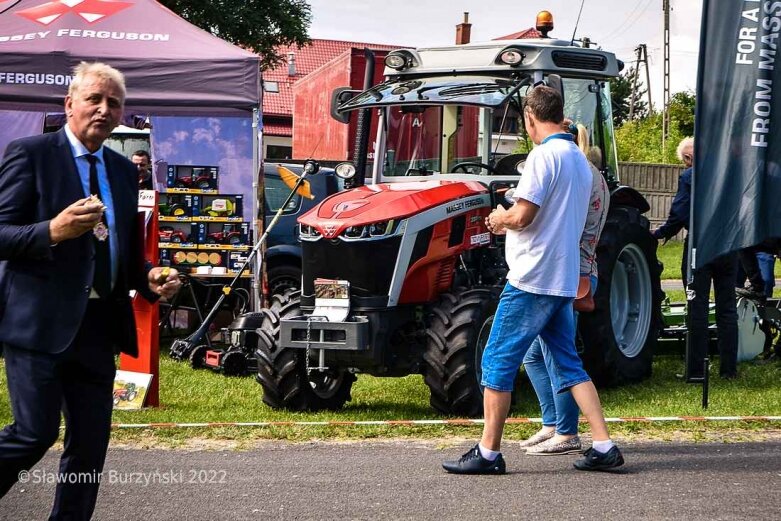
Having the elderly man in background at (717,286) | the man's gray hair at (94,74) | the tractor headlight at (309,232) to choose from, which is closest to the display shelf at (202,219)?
the tractor headlight at (309,232)

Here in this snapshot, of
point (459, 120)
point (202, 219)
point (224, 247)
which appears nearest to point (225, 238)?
point (224, 247)

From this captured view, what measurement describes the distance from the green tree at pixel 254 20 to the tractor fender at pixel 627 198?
23.2 m

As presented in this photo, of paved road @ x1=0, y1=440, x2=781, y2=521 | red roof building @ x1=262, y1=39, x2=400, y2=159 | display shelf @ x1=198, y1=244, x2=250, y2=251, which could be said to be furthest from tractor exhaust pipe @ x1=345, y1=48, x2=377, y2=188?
red roof building @ x1=262, y1=39, x2=400, y2=159

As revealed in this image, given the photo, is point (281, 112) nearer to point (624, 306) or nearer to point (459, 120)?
point (624, 306)

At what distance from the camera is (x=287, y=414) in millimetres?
8273

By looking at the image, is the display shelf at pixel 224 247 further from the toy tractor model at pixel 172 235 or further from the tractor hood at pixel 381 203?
the tractor hood at pixel 381 203

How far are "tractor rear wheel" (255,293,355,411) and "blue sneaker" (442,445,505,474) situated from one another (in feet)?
7.06

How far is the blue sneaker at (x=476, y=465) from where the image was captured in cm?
605

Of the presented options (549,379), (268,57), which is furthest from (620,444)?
(268,57)

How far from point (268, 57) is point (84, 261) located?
31.5 metres

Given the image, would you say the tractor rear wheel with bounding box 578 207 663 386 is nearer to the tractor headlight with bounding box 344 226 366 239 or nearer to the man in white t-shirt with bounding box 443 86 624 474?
the tractor headlight with bounding box 344 226 366 239

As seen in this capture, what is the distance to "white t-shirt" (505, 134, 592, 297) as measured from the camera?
5.94m

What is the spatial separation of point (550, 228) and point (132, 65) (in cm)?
657

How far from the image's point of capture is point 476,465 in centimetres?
605
